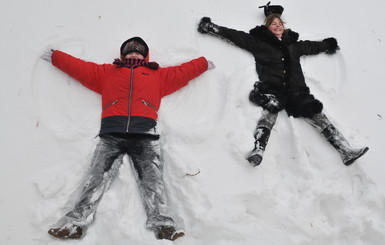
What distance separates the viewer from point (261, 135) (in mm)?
2975

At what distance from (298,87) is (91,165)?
84.9 inches

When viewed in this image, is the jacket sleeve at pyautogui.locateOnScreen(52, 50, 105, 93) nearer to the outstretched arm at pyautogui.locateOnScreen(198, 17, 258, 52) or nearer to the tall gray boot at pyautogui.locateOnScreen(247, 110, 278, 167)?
the outstretched arm at pyautogui.locateOnScreen(198, 17, 258, 52)

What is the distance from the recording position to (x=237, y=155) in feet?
9.59

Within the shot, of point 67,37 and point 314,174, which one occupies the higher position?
point 67,37

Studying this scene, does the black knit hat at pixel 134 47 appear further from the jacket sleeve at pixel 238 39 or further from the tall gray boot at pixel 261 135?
the tall gray boot at pixel 261 135

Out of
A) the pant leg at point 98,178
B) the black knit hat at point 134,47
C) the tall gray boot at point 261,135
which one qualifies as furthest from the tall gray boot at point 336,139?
the pant leg at point 98,178

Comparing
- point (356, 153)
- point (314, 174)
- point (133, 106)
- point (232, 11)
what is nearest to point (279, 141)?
point (314, 174)

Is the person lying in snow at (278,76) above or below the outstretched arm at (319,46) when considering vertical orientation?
below

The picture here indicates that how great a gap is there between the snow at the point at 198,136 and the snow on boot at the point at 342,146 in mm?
70

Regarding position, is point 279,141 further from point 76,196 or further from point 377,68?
point 76,196

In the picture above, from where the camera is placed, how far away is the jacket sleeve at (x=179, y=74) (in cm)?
316

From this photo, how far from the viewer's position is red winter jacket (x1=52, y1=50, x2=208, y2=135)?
2.92m

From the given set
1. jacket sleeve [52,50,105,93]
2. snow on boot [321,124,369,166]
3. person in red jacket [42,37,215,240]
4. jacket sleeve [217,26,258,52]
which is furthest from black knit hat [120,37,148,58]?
snow on boot [321,124,369,166]

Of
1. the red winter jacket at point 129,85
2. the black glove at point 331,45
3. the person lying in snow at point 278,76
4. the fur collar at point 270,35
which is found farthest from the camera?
the black glove at point 331,45
